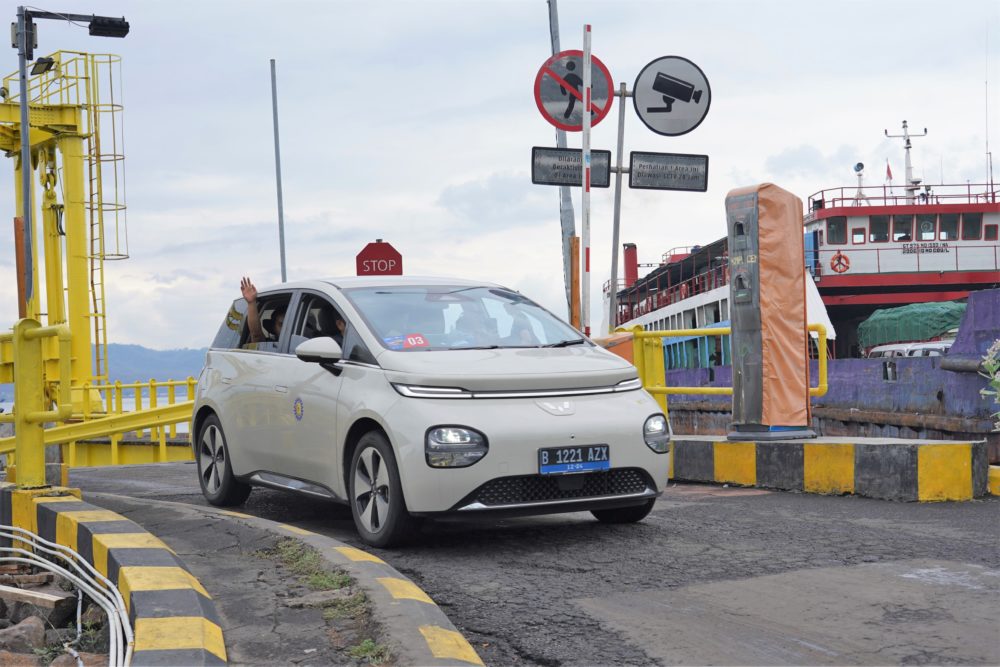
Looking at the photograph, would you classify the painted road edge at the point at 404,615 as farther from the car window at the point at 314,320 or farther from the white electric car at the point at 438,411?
the car window at the point at 314,320

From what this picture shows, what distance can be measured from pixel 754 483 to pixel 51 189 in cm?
2307

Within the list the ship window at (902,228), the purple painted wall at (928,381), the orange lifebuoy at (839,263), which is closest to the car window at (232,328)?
the purple painted wall at (928,381)

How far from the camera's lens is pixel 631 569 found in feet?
17.3

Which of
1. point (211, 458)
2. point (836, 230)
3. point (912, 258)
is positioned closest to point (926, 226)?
point (912, 258)

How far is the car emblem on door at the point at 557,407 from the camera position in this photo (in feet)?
19.2

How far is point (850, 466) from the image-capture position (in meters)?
7.95

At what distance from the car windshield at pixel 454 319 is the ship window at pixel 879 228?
91.8 feet

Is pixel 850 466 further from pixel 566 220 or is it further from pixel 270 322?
pixel 566 220

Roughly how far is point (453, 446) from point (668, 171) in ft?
21.2

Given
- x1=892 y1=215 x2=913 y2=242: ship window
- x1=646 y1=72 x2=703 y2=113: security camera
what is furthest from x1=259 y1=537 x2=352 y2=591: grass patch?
x1=892 y1=215 x2=913 y2=242: ship window

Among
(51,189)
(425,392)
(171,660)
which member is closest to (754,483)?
(425,392)

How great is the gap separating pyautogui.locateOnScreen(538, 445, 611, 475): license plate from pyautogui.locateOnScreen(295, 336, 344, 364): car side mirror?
134 centimetres

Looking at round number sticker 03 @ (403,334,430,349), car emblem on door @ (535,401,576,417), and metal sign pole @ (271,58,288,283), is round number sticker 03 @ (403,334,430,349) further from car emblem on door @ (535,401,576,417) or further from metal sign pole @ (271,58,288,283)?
metal sign pole @ (271,58,288,283)

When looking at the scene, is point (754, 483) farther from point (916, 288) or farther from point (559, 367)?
point (916, 288)
